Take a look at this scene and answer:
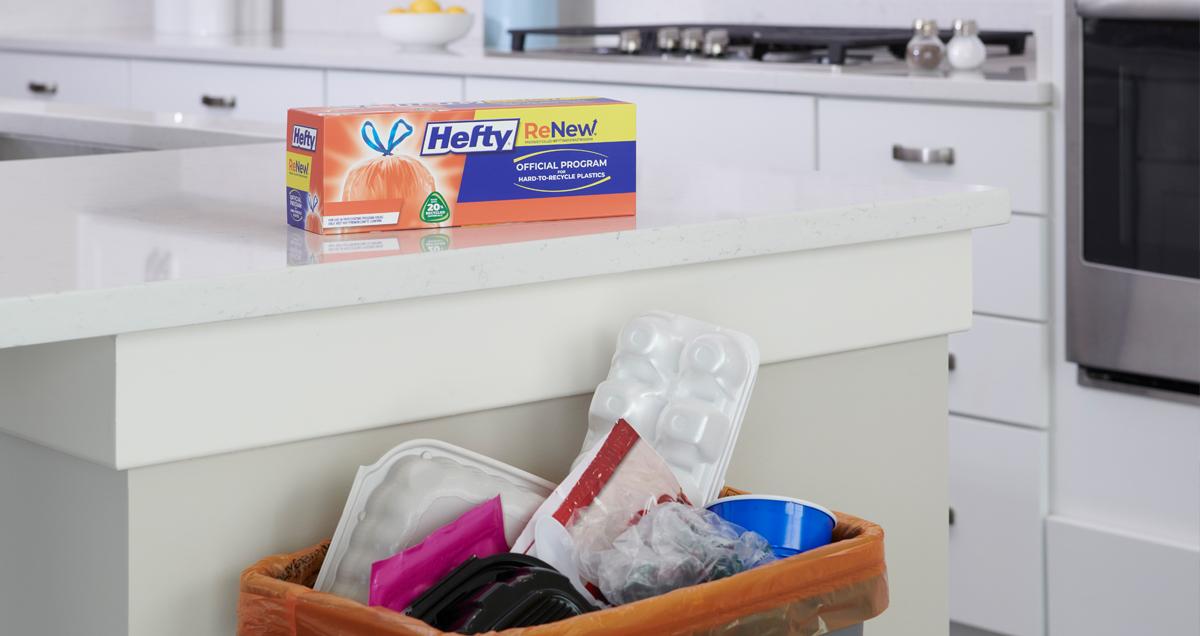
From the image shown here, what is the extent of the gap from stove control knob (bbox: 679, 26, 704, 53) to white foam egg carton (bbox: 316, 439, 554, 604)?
221 centimetres

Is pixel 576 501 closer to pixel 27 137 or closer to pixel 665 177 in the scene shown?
pixel 665 177

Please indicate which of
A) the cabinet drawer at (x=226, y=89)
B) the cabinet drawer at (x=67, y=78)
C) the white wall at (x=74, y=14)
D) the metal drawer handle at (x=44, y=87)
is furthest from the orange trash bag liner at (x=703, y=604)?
the white wall at (x=74, y=14)

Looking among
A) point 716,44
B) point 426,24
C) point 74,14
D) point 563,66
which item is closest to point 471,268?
point 563,66

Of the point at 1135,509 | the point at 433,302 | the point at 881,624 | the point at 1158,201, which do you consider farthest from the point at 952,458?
the point at 433,302

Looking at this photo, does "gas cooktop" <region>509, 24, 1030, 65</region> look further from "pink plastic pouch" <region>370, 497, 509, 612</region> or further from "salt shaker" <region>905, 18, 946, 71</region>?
"pink plastic pouch" <region>370, 497, 509, 612</region>

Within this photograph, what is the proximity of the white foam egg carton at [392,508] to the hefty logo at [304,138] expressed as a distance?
0.70 feet

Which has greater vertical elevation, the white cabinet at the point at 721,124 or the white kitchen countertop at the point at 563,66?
the white kitchen countertop at the point at 563,66

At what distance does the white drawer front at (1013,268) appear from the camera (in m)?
2.34

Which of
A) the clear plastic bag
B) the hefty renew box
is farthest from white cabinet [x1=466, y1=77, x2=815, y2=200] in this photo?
the clear plastic bag

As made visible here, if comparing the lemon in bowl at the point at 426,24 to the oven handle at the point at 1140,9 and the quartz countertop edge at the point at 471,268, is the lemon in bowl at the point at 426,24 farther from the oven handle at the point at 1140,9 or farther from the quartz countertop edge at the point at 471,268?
the quartz countertop edge at the point at 471,268

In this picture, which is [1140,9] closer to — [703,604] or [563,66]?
[563,66]

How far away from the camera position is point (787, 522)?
→ 3.09 ft

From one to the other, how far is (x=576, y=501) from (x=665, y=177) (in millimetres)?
464

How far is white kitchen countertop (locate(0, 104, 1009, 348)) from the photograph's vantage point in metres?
0.85
